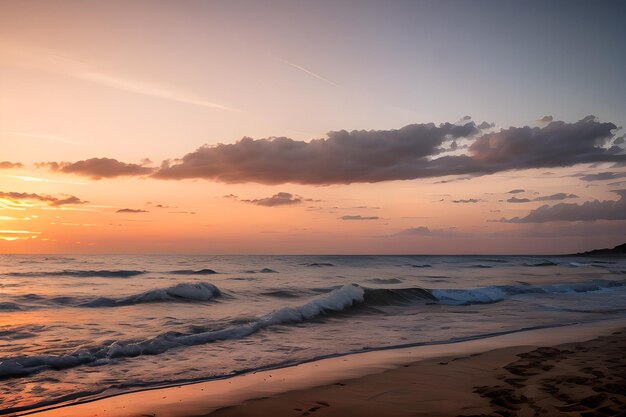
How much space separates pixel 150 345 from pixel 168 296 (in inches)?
474

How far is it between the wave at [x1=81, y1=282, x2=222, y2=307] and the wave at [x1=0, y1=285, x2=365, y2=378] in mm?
7417

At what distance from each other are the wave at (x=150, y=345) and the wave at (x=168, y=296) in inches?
292

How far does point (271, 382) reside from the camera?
7871 millimetres

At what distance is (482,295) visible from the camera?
24.5 metres

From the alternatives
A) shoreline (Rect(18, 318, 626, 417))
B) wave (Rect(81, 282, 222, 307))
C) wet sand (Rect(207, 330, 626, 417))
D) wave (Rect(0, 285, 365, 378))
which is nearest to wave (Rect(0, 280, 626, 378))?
wave (Rect(0, 285, 365, 378))

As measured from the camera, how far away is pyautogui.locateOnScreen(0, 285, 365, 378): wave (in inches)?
344

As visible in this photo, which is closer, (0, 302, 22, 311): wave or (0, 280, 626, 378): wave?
(0, 280, 626, 378): wave

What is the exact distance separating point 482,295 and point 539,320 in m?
8.96

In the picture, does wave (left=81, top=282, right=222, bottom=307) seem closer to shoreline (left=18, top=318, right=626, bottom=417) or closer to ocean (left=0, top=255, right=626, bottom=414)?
ocean (left=0, top=255, right=626, bottom=414)

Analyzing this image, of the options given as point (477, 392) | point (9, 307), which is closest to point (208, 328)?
point (477, 392)

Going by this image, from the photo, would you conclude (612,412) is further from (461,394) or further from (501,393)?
(461,394)

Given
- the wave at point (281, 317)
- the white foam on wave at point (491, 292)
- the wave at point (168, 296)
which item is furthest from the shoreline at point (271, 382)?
the wave at point (168, 296)

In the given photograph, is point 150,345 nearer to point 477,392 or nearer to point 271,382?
point 271,382

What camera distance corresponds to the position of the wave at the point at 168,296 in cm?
2043
